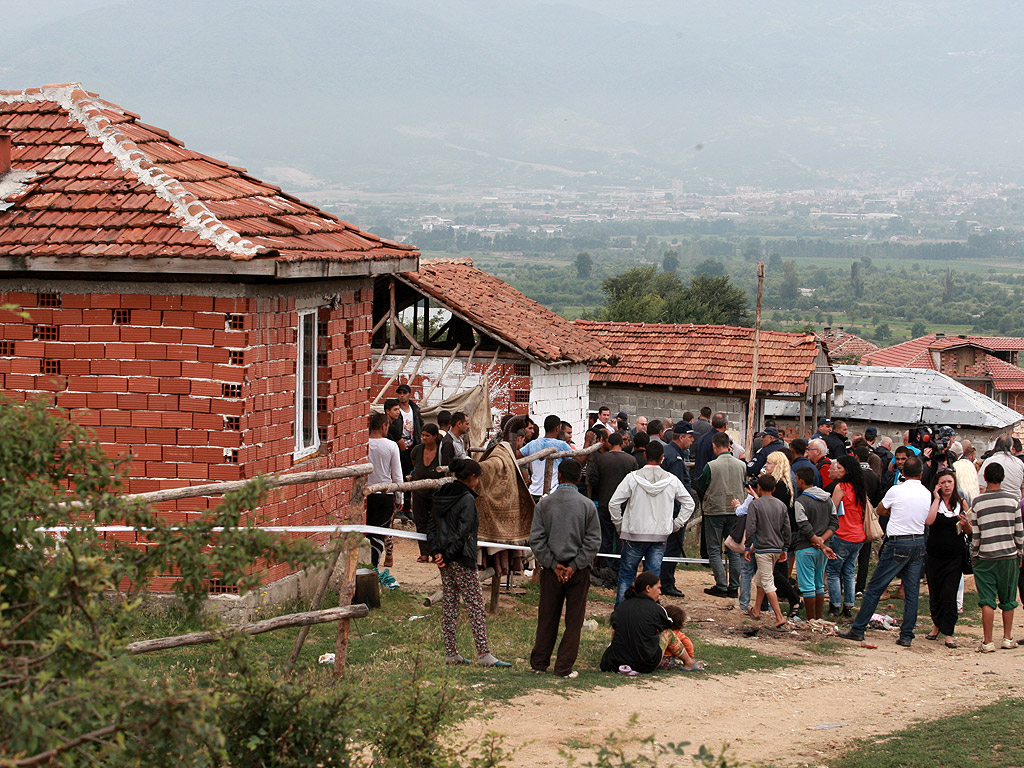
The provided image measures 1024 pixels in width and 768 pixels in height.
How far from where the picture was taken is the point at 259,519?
Answer: 991 cm

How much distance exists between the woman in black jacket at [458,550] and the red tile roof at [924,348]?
54459 mm

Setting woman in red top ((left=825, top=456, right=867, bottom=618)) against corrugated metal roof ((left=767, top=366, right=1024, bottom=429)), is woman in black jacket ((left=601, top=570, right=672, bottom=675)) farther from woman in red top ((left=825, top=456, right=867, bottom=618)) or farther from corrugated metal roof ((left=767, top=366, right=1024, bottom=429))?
corrugated metal roof ((left=767, top=366, right=1024, bottom=429))

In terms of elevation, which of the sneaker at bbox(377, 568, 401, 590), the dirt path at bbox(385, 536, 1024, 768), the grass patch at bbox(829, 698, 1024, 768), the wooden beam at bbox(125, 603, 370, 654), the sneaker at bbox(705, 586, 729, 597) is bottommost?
the sneaker at bbox(705, 586, 729, 597)

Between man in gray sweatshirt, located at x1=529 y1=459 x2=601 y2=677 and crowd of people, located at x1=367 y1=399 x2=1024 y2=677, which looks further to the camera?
crowd of people, located at x1=367 y1=399 x2=1024 y2=677

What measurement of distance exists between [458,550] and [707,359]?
18.7m

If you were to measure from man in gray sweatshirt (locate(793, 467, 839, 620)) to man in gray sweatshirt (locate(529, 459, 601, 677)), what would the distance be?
3621mm

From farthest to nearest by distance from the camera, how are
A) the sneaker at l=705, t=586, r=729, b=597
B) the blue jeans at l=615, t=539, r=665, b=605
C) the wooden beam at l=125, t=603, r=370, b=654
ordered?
1. the sneaker at l=705, t=586, r=729, b=597
2. the blue jeans at l=615, t=539, r=665, b=605
3. the wooden beam at l=125, t=603, r=370, b=654

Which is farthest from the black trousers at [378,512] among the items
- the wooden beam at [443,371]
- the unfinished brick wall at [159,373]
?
the wooden beam at [443,371]

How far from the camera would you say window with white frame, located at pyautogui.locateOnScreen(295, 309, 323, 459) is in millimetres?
11031

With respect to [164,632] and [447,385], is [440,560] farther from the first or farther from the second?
[447,385]

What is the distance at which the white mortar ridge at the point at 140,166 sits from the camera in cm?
960

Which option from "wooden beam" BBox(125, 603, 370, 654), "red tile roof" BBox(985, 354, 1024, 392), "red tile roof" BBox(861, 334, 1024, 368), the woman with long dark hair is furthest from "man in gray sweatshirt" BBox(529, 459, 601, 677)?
"red tile roof" BBox(985, 354, 1024, 392)

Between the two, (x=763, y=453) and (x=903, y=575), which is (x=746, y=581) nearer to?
(x=903, y=575)

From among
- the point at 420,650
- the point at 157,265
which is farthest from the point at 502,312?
the point at 420,650
